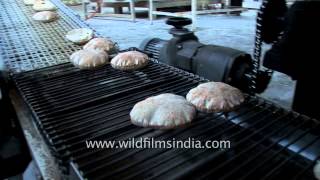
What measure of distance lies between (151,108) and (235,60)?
1.63 feet

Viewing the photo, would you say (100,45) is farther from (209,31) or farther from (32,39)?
(209,31)

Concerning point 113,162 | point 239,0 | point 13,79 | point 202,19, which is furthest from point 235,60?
point 239,0

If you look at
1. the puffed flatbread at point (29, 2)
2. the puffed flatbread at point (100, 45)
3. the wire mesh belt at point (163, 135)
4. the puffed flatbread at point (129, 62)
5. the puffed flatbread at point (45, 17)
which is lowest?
the wire mesh belt at point (163, 135)

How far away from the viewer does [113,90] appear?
1159mm

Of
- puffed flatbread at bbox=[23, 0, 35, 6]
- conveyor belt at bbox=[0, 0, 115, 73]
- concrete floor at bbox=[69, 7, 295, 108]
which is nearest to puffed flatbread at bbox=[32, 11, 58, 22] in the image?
conveyor belt at bbox=[0, 0, 115, 73]

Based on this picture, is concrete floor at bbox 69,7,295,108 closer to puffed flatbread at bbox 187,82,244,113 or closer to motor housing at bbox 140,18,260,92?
motor housing at bbox 140,18,260,92

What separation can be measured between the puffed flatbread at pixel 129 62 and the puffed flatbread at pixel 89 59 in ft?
0.21

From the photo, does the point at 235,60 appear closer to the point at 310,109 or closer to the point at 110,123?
the point at 310,109

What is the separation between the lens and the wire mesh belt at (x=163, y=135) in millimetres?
722

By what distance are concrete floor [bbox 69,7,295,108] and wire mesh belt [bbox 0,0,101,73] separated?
171 centimetres

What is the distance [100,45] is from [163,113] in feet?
2.65

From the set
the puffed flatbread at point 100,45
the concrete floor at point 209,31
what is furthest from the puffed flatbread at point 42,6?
the concrete floor at point 209,31

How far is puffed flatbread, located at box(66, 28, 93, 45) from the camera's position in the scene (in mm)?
1703

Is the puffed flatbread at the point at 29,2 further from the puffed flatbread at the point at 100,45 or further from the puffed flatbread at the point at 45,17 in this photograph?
the puffed flatbread at the point at 100,45
